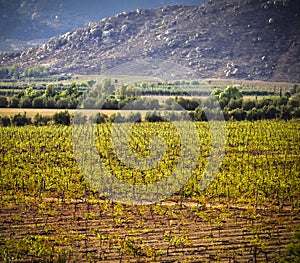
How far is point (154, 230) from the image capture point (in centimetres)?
2377

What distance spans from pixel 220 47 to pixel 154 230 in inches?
6252

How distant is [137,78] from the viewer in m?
137

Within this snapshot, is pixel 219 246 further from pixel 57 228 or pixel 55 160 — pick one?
pixel 55 160

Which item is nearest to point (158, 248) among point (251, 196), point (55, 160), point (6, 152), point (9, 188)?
point (251, 196)

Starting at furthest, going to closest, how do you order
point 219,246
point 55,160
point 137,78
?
1. point 137,78
2. point 55,160
3. point 219,246

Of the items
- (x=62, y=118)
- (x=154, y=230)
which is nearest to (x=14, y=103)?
(x=62, y=118)

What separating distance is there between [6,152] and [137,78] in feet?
321

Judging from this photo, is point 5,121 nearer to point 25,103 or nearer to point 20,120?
point 20,120

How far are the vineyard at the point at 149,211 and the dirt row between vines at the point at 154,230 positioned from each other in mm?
37

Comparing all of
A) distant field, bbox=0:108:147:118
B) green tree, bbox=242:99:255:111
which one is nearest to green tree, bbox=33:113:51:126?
distant field, bbox=0:108:147:118

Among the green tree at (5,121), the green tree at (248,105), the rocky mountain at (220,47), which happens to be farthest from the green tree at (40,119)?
the rocky mountain at (220,47)

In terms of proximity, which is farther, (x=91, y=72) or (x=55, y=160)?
(x=91, y=72)

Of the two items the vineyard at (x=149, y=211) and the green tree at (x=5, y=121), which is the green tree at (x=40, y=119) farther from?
the vineyard at (x=149, y=211)

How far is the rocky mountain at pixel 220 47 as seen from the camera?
167 meters
